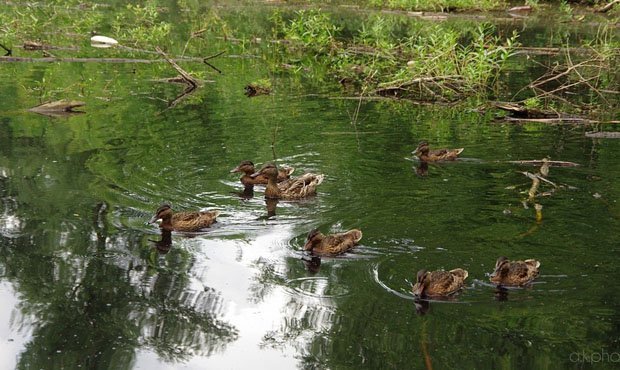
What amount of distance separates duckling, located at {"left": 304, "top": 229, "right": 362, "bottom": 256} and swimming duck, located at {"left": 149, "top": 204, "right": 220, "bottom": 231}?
62.9 inches

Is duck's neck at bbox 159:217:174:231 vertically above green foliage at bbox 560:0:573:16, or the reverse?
duck's neck at bbox 159:217:174:231

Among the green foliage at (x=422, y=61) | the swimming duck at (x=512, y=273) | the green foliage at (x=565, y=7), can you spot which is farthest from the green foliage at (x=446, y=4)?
the swimming duck at (x=512, y=273)

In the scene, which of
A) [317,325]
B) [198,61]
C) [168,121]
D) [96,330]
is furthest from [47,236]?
[198,61]

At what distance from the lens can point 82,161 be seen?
14.4 metres

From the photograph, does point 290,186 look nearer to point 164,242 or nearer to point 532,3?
point 164,242

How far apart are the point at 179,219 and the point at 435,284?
147 inches

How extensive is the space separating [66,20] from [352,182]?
23312 millimetres

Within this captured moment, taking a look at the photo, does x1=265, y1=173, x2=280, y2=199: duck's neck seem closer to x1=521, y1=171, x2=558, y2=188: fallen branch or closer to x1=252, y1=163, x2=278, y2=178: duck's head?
x1=252, y1=163, x2=278, y2=178: duck's head

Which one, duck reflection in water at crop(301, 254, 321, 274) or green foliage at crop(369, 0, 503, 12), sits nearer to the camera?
duck reflection in water at crop(301, 254, 321, 274)

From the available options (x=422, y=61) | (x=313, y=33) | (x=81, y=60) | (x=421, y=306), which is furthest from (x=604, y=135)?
(x=81, y=60)

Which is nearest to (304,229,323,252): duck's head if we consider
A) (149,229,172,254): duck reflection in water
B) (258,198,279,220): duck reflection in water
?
(258,198,279,220): duck reflection in water

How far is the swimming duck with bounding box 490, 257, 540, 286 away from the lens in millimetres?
9117

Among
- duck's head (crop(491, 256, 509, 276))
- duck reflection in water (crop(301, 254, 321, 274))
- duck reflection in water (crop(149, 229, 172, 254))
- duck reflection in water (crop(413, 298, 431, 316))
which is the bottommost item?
duck reflection in water (crop(149, 229, 172, 254))

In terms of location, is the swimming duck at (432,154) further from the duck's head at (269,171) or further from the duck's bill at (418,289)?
the duck's bill at (418,289)
